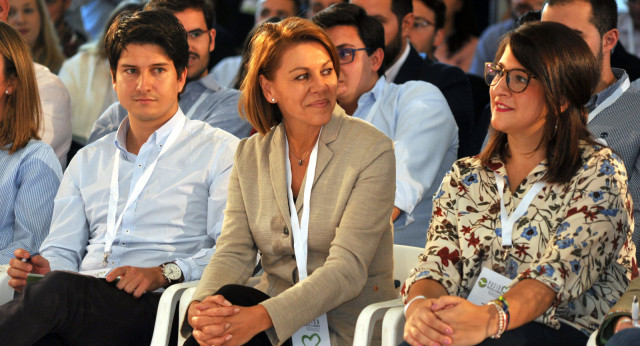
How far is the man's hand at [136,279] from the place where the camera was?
2.92 m

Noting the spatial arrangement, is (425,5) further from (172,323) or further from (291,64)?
(172,323)

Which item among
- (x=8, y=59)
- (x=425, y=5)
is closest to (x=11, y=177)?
(x=8, y=59)

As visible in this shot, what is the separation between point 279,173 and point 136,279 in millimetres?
593

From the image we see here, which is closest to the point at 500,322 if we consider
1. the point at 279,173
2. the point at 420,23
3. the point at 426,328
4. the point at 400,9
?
the point at 426,328

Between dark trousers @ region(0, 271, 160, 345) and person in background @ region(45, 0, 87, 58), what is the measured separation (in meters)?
3.54

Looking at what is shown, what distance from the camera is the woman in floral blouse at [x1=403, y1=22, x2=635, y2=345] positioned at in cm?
238

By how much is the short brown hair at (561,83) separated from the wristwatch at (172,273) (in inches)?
50.6

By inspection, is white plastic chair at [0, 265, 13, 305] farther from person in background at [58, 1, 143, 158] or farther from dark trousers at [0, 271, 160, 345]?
person in background at [58, 1, 143, 158]

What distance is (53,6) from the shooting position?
6000 millimetres

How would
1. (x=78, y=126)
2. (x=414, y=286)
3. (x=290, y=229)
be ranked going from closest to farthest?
(x=414, y=286) → (x=290, y=229) → (x=78, y=126)

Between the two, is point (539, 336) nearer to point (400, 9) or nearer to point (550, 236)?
point (550, 236)

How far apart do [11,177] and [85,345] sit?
3.38 ft

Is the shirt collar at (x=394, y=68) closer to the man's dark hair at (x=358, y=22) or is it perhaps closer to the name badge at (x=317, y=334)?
the man's dark hair at (x=358, y=22)

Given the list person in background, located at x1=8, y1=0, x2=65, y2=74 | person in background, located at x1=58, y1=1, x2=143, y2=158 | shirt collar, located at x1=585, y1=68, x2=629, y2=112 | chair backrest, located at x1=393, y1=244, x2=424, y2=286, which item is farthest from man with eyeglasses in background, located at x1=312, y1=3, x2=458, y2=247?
person in background, located at x1=8, y1=0, x2=65, y2=74
